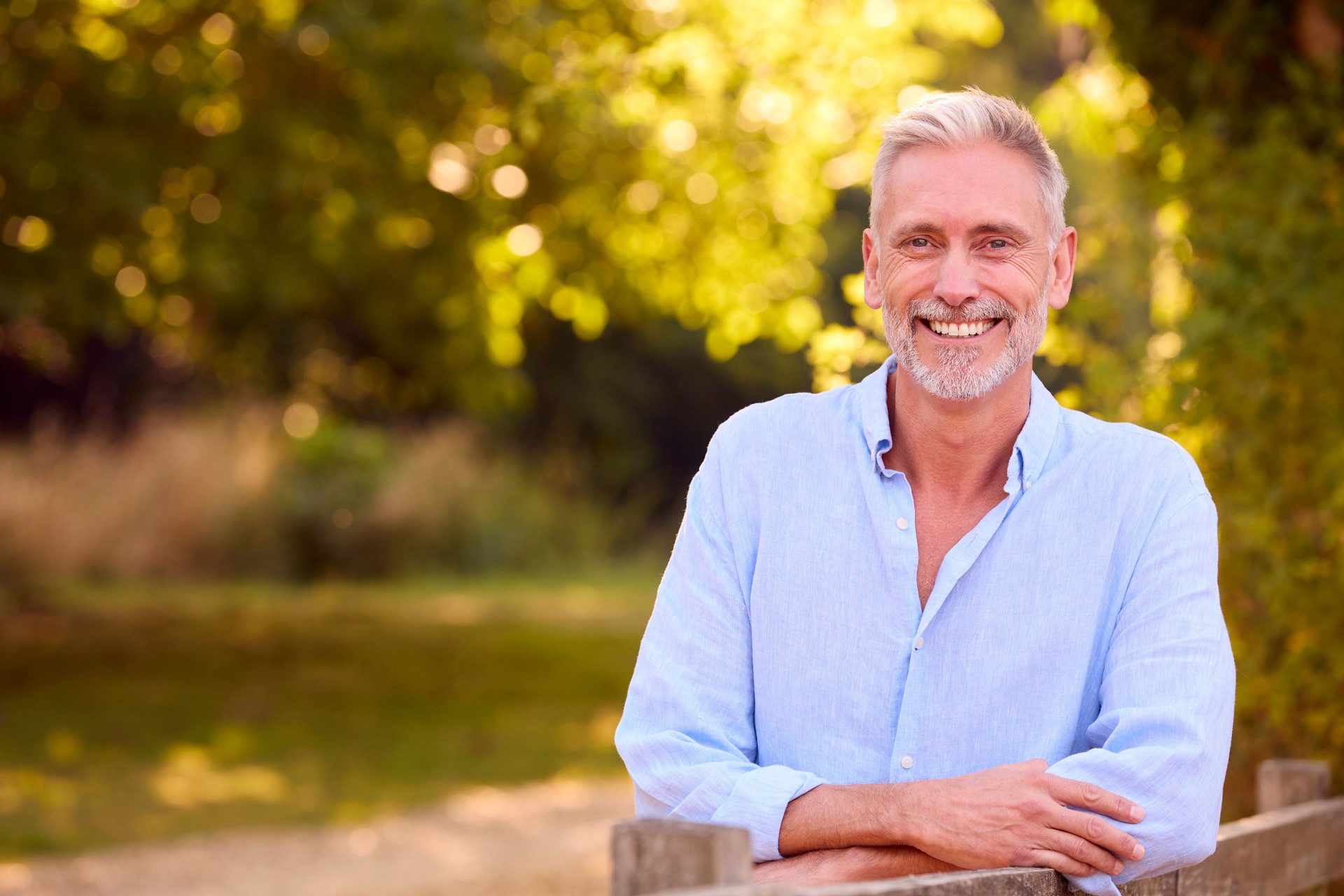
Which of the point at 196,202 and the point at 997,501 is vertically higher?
the point at 196,202

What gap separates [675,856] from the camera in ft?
5.03

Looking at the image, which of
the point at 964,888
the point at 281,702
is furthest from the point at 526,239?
the point at 964,888

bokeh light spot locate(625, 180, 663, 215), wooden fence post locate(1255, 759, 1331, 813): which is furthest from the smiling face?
bokeh light spot locate(625, 180, 663, 215)

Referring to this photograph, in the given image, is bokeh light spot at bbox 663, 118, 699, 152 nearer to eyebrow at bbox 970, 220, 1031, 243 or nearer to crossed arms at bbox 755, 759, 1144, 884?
eyebrow at bbox 970, 220, 1031, 243

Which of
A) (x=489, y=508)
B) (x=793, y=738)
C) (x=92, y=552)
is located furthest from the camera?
(x=489, y=508)

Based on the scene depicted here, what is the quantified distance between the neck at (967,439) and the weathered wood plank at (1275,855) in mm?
677

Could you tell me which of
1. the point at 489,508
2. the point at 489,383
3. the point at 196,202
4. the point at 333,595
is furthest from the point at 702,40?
the point at 489,508

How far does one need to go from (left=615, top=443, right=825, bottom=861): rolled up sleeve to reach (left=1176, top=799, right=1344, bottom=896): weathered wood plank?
0.70 metres

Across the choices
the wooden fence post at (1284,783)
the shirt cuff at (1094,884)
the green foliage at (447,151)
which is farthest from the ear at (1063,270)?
the green foliage at (447,151)

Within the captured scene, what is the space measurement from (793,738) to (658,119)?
18.8 feet

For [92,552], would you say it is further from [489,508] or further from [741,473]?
[741,473]

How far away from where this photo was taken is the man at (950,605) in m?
2.05

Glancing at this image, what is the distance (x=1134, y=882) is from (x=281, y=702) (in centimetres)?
903

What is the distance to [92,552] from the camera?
15703mm
